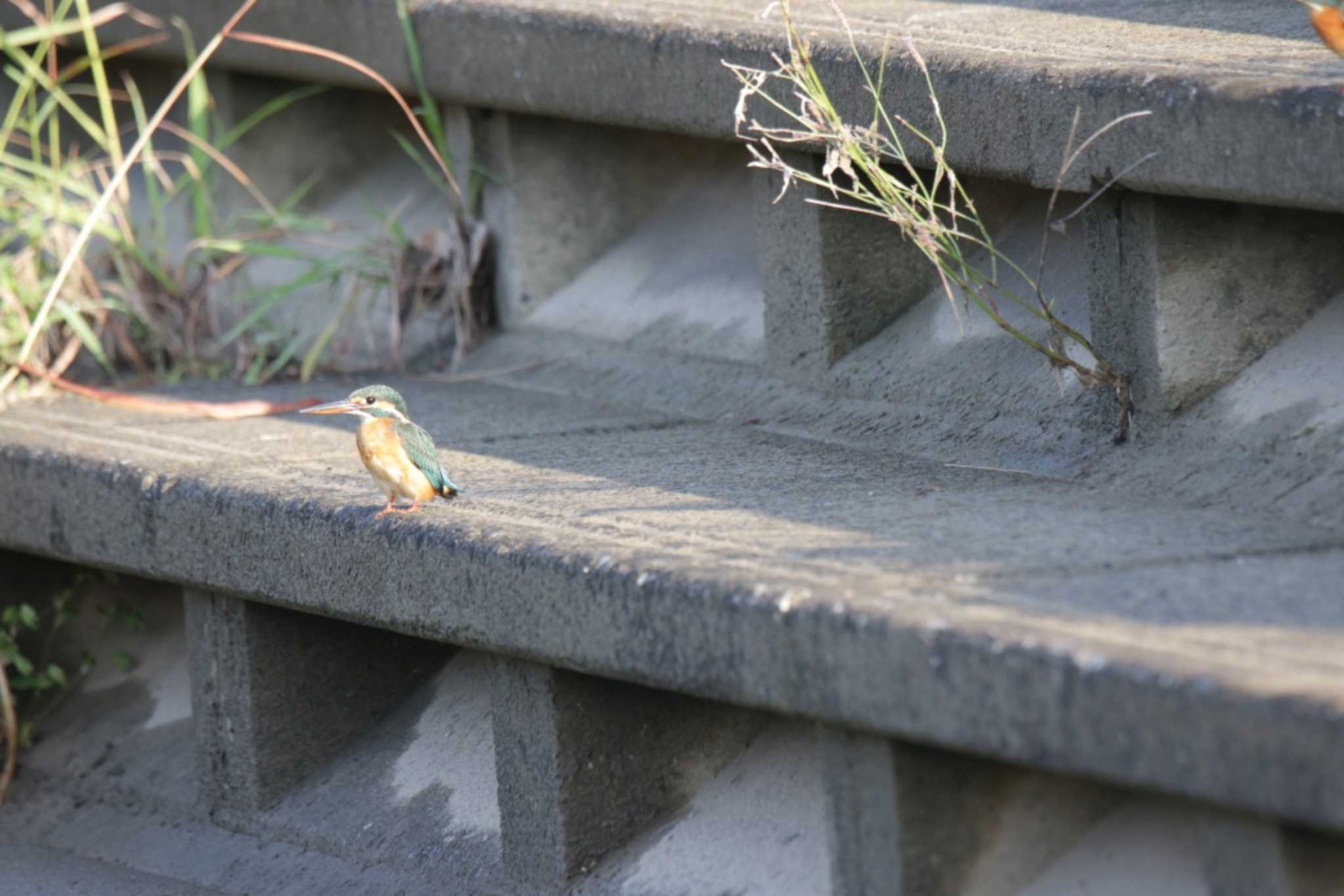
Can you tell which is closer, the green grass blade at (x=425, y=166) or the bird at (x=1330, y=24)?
the bird at (x=1330, y=24)

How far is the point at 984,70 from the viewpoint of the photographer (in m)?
3.05

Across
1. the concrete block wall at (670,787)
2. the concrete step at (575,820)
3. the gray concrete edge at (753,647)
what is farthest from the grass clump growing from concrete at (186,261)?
the concrete block wall at (670,787)

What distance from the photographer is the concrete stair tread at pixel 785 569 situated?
2.00m

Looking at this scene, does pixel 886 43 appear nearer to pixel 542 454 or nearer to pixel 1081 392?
pixel 1081 392

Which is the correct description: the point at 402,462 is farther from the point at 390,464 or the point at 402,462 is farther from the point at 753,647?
the point at 753,647

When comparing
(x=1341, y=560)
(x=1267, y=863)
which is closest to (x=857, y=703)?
(x=1267, y=863)

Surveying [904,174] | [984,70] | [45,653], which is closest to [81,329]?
[45,653]

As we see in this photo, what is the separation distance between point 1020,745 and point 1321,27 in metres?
1.21

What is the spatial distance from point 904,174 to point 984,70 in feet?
1.26

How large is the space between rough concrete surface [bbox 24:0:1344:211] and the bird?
0.05m

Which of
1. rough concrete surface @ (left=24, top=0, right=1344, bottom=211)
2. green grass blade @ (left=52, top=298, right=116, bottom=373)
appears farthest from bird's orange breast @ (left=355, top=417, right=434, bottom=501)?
green grass blade @ (left=52, top=298, right=116, bottom=373)

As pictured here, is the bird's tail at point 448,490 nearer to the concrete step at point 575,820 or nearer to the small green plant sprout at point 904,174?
the concrete step at point 575,820

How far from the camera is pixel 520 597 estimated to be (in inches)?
106

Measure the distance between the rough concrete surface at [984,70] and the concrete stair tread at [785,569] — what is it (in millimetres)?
526
